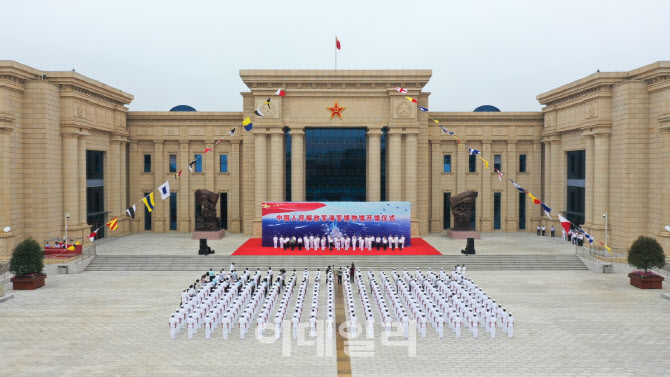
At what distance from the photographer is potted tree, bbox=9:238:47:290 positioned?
81.1 feet

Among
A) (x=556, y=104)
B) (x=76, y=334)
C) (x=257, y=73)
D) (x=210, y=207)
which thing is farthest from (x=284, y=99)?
(x=76, y=334)

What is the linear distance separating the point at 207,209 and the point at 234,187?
5099 mm

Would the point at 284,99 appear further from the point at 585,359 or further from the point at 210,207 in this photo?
the point at 585,359

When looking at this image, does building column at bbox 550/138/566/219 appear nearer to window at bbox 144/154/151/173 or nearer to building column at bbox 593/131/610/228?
building column at bbox 593/131/610/228

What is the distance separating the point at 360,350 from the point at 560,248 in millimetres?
23864

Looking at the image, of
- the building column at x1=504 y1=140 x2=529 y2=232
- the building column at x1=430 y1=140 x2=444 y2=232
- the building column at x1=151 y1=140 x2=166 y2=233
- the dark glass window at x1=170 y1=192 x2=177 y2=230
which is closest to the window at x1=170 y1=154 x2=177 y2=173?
the building column at x1=151 y1=140 x2=166 y2=233

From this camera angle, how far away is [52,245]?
31.7 metres

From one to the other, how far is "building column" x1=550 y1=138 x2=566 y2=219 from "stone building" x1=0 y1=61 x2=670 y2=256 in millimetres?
102

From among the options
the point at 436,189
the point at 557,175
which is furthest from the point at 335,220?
the point at 557,175

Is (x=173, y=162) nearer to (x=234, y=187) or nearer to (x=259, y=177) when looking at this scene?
(x=234, y=187)

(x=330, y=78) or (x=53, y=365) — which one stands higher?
(x=330, y=78)

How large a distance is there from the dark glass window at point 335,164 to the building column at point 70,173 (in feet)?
57.5

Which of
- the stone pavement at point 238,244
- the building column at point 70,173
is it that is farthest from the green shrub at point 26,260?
the building column at point 70,173

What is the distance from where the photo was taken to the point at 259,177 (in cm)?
4034
